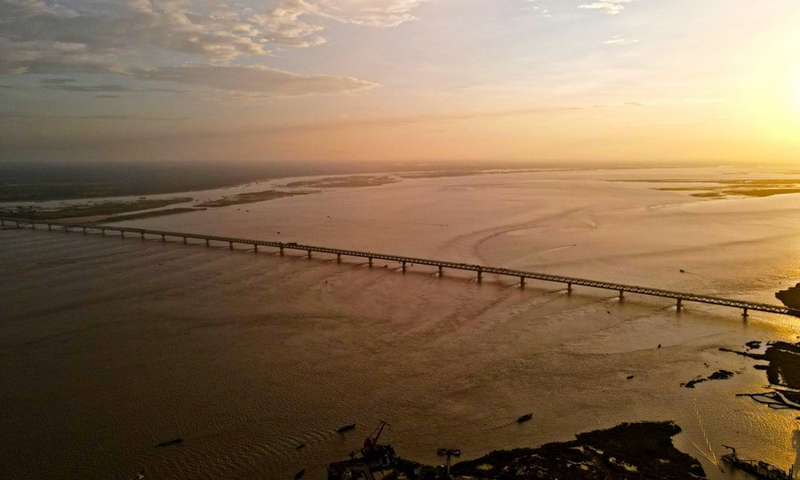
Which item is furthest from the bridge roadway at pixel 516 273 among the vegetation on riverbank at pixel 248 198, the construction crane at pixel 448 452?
the vegetation on riverbank at pixel 248 198

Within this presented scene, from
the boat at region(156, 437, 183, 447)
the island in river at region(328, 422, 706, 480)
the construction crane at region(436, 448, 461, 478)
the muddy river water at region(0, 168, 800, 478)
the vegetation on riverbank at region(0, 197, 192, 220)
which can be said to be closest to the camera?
the island in river at region(328, 422, 706, 480)

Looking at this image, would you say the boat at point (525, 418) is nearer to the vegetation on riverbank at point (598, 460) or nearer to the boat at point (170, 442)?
the vegetation on riverbank at point (598, 460)

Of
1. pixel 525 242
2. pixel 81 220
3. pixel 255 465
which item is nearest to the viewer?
pixel 255 465

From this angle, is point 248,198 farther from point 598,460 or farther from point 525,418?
point 598,460

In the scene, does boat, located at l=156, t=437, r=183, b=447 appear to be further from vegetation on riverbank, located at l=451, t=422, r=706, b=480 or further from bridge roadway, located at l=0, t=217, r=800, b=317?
bridge roadway, located at l=0, t=217, r=800, b=317

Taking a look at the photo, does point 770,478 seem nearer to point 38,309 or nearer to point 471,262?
point 471,262

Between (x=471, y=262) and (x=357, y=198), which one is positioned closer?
(x=471, y=262)

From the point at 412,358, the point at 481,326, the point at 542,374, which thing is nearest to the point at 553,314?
the point at 481,326

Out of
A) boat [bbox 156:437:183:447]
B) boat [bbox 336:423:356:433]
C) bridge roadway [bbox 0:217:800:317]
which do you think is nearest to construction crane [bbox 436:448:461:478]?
boat [bbox 336:423:356:433]
